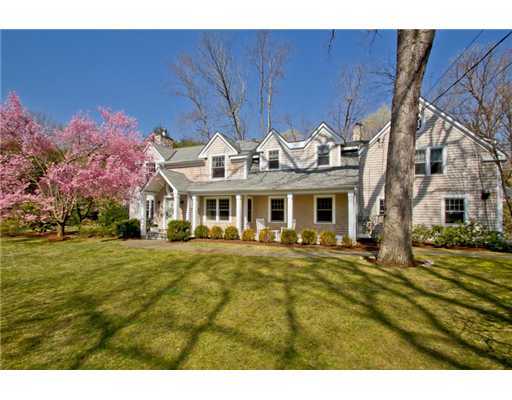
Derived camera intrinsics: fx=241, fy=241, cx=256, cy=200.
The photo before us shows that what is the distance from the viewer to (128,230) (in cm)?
1452

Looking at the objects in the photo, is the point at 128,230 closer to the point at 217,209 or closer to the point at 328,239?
the point at 217,209

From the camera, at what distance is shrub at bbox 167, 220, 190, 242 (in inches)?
495

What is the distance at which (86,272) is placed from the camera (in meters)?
6.65

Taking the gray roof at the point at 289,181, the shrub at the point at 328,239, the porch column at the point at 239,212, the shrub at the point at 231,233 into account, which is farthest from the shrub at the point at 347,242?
the porch column at the point at 239,212

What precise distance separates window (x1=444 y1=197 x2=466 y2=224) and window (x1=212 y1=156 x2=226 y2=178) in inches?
495

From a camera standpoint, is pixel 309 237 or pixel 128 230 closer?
pixel 309 237

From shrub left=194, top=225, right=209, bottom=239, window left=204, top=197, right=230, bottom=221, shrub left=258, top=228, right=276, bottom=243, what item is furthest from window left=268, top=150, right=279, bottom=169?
shrub left=194, top=225, right=209, bottom=239

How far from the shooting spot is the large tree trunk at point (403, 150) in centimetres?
680

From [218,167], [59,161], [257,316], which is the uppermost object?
[218,167]

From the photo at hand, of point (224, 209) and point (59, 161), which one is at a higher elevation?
point (59, 161)

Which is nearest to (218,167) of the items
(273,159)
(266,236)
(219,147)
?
(219,147)

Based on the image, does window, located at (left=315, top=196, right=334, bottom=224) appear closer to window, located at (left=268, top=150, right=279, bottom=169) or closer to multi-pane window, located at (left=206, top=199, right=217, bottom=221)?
window, located at (left=268, top=150, right=279, bottom=169)

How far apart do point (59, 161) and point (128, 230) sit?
506cm
